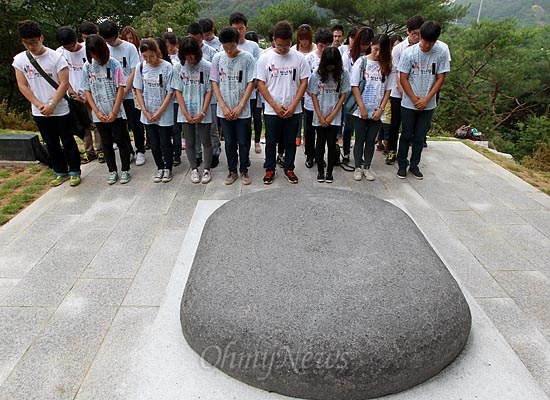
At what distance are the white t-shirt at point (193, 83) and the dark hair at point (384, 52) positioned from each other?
1.96 m

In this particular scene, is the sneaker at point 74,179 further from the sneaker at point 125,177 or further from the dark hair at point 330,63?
the dark hair at point 330,63

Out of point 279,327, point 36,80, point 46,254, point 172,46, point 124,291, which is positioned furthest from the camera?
point 172,46

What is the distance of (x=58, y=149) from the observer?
5.08 metres

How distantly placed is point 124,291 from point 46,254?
40.0 inches

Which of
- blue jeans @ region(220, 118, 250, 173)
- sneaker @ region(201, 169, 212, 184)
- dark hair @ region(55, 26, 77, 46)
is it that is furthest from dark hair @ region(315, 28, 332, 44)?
dark hair @ region(55, 26, 77, 46)

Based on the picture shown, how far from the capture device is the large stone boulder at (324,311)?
2004 mm

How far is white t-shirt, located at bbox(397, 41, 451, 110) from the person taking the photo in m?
4.77

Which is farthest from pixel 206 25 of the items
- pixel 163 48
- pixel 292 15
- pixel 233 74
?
pixel 292 15

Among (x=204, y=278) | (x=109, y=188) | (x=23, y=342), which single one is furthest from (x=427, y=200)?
(x=23, y=342)

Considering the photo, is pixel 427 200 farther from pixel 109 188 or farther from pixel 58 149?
pixel 58 149

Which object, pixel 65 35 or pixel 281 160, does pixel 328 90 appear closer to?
pixel 281 160

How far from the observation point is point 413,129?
5203 mm

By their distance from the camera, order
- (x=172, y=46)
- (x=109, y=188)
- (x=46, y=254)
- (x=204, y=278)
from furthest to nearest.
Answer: (x=172, y=46)
(x=109, y=188)
(x=46, y=254)
(x=204, y=278)

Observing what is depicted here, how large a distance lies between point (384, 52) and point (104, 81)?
324 cm
